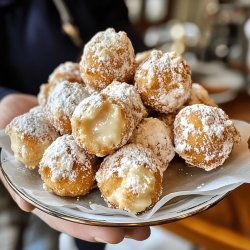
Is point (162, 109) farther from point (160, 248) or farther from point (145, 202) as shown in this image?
point (160, 248)

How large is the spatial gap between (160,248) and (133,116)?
0.63 meters

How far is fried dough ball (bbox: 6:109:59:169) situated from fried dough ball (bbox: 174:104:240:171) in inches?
9.0

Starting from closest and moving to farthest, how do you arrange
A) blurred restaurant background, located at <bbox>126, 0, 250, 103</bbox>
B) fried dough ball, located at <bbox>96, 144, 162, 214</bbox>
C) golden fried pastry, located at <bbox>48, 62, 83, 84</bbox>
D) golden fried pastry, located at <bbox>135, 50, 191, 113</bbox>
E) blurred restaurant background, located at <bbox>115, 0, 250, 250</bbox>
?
fried dough ball, located at <bbox>96, 144, 162, 214</bbox>, golden fried pastry, located at <bbox>135, 50, 191, 113</bbox>, golden fried pastry, located at <bbox>48, 62, 83, 84</bbox>, blurred restaurant background, located at <bbox>115, 0, 250, 250</bbox>, blurred restaurant background, located at <bbox>126, 0, 250, 103</bbox>

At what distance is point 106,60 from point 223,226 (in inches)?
19.3

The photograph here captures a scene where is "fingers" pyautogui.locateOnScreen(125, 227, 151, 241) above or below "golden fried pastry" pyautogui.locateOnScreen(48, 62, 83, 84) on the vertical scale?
below

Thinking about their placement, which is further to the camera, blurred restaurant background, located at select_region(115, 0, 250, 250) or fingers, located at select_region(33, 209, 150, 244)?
blurred restaurant background, located at select_region(115, 0, 250, 250)

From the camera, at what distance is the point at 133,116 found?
2.43ft

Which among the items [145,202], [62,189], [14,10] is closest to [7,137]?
[62,189]

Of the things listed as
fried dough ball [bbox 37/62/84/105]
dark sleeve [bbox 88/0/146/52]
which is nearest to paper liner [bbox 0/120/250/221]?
fried dough ball [bbox 37/62/84/105]

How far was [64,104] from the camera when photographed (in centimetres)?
78

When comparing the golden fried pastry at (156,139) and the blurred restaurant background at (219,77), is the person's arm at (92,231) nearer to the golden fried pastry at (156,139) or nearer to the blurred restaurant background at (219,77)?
the golden fried pastry at (156,139)

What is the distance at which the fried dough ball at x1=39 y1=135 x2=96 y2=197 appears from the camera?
2.31 ft

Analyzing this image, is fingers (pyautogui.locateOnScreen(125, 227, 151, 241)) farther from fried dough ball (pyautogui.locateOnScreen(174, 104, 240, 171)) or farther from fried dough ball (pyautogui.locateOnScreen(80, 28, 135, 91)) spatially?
fried dough ball (pyautogui.locateOnScreen(80, 28, 135, 91))

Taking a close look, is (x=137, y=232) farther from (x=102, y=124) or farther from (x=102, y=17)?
(x=102, y=17)
